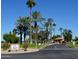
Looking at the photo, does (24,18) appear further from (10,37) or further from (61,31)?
(61,31)

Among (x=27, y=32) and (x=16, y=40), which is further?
(x=27, y=32)

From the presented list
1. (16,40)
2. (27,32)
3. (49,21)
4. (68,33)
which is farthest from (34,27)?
(68,33)

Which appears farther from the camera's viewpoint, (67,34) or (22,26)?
(67,34)

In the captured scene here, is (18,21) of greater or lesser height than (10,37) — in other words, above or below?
above

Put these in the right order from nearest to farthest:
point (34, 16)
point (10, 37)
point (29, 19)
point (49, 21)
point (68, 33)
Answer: point (10, 37), point (29, 19), point (34, 16), point (49, 21), point (68, 33)

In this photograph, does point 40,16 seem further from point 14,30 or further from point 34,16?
point 14,30

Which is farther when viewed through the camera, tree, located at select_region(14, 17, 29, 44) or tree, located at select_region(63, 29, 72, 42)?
tree, located at select_region(63, 29, 72, 42)

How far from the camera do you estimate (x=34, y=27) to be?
58.8 m

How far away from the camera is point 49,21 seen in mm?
91250

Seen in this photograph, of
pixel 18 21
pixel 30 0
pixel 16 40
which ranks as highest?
pixel 30 0

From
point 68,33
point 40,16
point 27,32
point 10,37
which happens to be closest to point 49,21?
point 68,33

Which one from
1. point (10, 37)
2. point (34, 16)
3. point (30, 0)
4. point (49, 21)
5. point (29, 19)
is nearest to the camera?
point (10, 37)

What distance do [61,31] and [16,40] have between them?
5646 cm

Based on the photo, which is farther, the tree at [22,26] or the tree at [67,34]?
the tree at [67,34]
